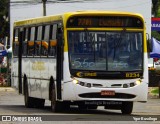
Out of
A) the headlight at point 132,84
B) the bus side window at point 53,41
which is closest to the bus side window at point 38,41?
the bus side window at point 53,41

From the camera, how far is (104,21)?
22.0 meters

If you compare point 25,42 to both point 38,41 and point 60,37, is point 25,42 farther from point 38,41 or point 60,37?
point 60,37

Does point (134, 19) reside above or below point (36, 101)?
above

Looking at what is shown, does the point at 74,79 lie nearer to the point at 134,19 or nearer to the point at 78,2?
the point at 134,19

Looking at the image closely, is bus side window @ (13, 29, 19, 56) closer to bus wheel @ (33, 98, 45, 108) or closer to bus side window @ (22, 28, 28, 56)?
bus side window @ (22, 28, 28, 56)

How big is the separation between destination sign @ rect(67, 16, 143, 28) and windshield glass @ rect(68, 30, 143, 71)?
0.24 m

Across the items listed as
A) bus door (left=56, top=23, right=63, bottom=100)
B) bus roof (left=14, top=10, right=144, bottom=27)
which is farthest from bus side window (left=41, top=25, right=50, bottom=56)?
bus door (left=56, top=23, right=63, bottom=100)

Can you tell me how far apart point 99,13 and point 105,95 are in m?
2.47

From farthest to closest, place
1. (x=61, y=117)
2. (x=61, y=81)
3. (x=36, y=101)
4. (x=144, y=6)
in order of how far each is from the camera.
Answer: (x=144, y=6), (x=36, y=101), (x=61, y=81), (x=61, y=117)

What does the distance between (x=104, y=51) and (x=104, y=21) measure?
0.94 metres

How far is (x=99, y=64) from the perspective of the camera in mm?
21594

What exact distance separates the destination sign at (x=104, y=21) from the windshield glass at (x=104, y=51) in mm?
237

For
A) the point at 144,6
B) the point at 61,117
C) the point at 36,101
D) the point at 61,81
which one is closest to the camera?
the point at 61,117

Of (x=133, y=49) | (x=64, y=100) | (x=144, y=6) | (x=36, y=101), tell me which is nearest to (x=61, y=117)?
(x=64, y=100)
